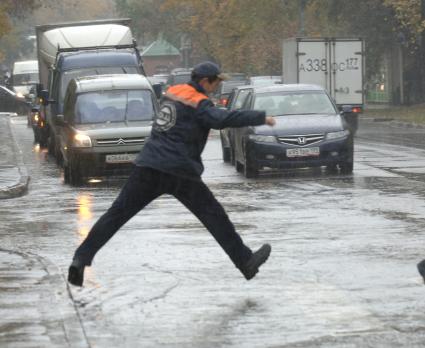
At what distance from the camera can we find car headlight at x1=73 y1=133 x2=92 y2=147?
2291 cm

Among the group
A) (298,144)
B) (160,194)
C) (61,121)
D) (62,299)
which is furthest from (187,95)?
(61,121)

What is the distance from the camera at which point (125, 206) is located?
10656mm

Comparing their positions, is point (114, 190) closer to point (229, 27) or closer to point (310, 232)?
point (310, 232)

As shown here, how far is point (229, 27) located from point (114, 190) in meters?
53.5

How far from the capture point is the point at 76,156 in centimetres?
2281

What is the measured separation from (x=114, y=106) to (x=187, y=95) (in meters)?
13.9

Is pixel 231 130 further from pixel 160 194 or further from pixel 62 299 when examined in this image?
pixel 62 299

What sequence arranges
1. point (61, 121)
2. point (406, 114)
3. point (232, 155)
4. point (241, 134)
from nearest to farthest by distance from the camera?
point (241, 134) < point (61, 121) < point (232, 155) < point (406, 114)

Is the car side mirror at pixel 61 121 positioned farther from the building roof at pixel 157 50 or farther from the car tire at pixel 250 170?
the building roof at pixel 157 50

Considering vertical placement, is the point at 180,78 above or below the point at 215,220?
below

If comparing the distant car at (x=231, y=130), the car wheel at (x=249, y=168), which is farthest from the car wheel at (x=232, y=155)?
the car wheel at (x=249, y=168)

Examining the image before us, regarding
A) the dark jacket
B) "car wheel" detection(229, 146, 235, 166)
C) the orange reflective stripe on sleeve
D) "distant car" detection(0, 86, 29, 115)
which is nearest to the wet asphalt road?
the dark jacket

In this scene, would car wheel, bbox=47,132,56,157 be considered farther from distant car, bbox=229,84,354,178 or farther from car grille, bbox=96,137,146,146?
distant car, bbox=229,84,354,178

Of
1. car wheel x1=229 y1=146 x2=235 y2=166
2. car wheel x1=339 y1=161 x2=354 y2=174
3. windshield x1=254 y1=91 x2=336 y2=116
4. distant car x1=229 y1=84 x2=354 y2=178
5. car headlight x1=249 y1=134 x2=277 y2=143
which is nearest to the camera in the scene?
distant car x1=229 y1=84 x2=354 y2=178
